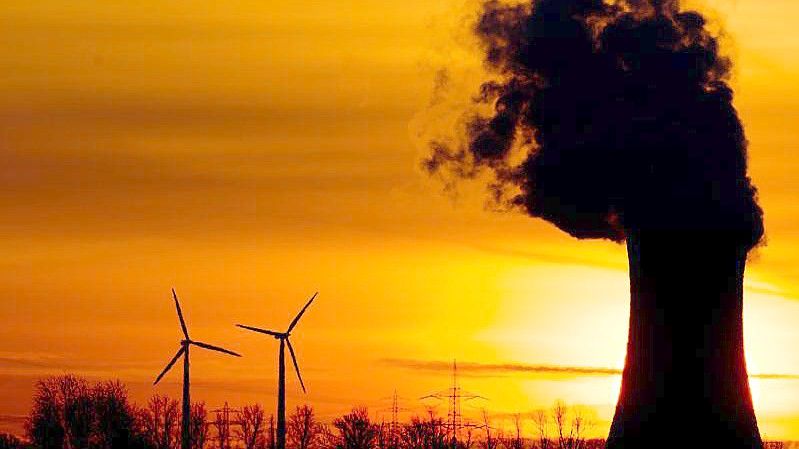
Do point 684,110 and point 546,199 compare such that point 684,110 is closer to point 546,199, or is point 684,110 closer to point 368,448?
point 546,199

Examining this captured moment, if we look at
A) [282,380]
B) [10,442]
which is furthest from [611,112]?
Result: [10,442]

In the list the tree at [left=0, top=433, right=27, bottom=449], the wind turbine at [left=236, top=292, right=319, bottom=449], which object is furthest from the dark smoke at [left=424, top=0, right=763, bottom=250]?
the tree at [left=0, top=433, right=27, bottom=449]

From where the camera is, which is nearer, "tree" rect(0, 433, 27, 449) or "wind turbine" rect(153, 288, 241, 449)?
"wind turbine" rect(153, 288, 241, 449)

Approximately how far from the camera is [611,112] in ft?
229

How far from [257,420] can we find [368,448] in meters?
10.3

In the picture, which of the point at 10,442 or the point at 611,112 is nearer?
the point at 611,112

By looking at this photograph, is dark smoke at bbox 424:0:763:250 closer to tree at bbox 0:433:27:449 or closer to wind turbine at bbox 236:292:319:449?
wind turbine at bbox 236:292:319:449

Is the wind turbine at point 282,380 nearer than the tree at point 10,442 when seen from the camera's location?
Yes

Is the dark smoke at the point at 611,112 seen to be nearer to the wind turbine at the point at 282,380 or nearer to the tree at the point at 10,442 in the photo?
the wind turbine at the point at 282,380

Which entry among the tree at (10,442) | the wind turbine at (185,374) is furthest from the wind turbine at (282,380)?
the tree at (10,442)

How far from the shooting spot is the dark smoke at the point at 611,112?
68438 millimetres

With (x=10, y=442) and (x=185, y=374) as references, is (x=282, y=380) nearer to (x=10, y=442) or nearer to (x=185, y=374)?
(x=185, y=374)

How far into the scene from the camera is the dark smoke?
68.4 metres

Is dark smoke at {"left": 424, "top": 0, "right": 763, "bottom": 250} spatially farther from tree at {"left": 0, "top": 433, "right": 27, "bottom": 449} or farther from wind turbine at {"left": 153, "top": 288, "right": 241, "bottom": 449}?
tree at {"left": 0, "top": 433, "right": 27, "bottom": 449}
